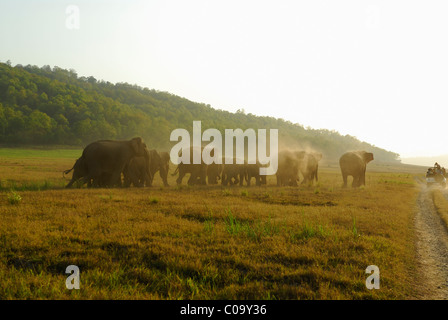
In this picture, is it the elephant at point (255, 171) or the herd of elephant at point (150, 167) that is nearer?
the herd of elephant at point (150, 167)

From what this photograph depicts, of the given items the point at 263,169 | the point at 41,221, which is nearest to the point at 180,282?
the point at 41,221

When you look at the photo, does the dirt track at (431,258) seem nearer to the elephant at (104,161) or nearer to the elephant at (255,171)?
the elephant at (255,171)

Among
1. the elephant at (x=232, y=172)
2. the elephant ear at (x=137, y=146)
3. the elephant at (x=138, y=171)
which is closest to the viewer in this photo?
the elephant ear at (x=137, y=146)

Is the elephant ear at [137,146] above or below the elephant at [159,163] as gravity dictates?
above

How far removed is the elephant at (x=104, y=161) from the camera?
18128 millimetres

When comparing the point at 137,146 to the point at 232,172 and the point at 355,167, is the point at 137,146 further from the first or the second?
the point at 355,167

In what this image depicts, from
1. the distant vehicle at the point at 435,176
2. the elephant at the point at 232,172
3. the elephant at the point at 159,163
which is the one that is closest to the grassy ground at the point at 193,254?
the elephant at the point at 159,163

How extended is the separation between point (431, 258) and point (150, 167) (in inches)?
767

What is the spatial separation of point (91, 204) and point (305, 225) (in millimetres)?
7846

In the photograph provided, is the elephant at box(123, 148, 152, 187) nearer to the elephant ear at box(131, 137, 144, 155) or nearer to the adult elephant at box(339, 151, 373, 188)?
the elephant ear at box(131, 137, 144, 155)

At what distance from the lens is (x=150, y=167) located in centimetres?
2364

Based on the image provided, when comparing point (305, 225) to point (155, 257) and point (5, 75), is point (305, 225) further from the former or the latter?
point (5, 75)

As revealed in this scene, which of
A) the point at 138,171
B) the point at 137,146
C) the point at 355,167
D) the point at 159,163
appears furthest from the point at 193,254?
the point at 355,167

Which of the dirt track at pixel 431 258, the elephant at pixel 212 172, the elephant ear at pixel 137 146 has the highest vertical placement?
the elephant ear at pixel 137 146
